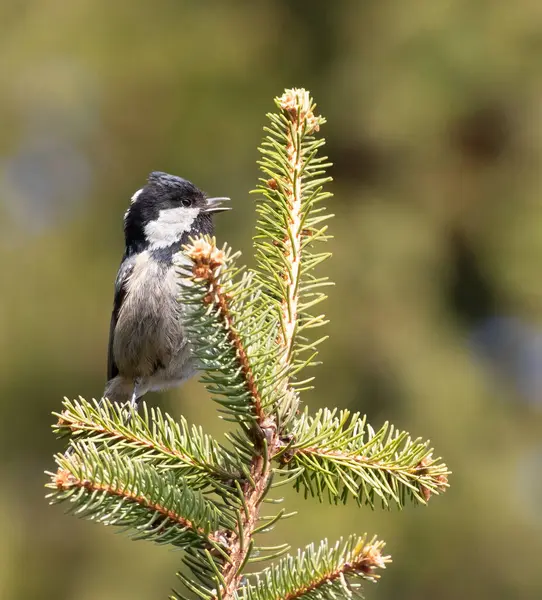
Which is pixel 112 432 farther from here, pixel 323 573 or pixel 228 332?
pixel 323 573

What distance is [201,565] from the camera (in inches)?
66.7

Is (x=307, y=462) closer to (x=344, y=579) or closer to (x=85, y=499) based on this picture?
(x=344, y=579)

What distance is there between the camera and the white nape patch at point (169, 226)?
421 cm

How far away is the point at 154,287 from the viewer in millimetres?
4168

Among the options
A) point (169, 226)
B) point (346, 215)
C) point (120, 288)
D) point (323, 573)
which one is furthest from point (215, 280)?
point (346, 215)

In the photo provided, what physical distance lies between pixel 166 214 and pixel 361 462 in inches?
108

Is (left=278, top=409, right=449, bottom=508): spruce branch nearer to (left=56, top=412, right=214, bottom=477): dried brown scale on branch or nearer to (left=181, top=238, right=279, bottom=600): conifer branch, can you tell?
(left=181, top=238, right=279, bottom=600): conifer branch

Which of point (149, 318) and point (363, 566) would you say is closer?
point (363, 566)

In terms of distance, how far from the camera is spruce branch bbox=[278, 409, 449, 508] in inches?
70.8

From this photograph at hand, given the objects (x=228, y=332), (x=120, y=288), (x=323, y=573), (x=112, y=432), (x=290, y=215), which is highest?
(x=120, y=288)

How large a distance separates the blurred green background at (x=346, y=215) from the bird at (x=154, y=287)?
4.43m

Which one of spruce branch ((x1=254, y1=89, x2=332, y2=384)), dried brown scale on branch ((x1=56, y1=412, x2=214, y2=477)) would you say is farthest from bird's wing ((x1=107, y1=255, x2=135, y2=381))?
dried brown scale on branch ((x1=56, y1=412, x2=214, y2=477))

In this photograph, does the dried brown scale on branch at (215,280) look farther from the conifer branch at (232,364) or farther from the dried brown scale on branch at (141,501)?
the dried brown scale on branch at (141,501)

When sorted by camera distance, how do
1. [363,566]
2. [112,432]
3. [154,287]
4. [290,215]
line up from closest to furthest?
[363,566] < [112,432] < [290,215] < [154,287]
